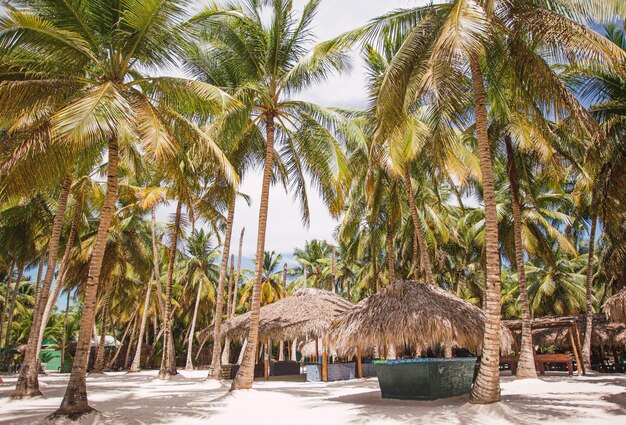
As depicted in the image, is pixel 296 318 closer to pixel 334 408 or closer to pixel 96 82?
pixel 334 408

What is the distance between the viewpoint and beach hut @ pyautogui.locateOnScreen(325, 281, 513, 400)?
898 cm

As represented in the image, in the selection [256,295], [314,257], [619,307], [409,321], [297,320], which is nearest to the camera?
[409,321]

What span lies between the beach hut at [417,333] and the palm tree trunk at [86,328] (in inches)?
204

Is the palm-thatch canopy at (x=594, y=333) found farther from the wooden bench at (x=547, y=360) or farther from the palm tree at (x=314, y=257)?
the palm tree at (x=314, y=257)

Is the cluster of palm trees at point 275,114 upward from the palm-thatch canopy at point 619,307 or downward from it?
upward

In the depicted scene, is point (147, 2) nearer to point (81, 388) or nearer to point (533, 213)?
point (81, 388)

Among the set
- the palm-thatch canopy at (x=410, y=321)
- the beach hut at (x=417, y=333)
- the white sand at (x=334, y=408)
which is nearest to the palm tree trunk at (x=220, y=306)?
the white sand at (x=334, y=408)

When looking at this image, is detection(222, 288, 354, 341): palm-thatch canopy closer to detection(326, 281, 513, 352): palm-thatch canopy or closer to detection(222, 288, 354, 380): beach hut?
detection(222, 288, 354, 380): beach hut

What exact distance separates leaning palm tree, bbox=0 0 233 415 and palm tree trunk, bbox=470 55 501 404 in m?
5.11

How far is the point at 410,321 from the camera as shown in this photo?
9234mm

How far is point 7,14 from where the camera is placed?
302 inches

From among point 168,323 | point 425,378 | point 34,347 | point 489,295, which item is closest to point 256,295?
point 425,378

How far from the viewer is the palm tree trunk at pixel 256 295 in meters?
11.0

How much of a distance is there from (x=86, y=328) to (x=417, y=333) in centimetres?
643
